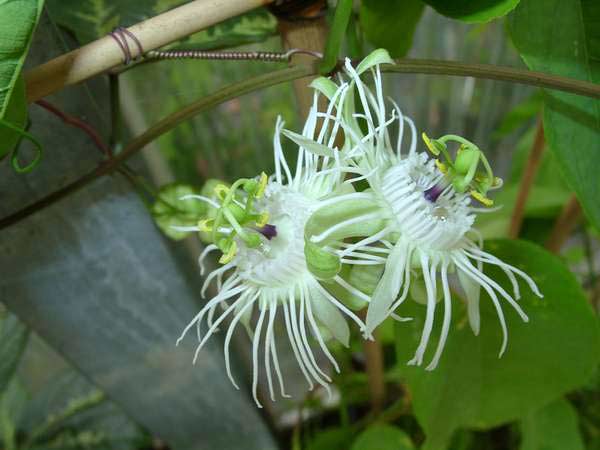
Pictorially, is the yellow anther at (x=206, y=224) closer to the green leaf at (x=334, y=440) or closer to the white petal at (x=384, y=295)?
the white petal at (x=384, y=295)

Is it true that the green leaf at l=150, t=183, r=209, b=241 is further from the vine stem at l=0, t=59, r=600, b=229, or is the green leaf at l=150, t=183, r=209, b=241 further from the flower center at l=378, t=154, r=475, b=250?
the flower center at l=378, t=154, r=475, b=250

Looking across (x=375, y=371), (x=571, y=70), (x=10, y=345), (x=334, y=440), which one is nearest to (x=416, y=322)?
(x=571, y=70)

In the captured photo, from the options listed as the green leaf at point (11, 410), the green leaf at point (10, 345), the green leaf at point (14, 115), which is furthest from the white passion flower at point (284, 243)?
the green leaf at point (11, 410)

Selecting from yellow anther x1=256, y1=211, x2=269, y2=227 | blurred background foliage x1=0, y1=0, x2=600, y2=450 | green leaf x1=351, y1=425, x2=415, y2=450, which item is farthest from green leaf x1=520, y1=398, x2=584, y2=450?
yellow anther x1=256, y1=211, x2=269, y2=227

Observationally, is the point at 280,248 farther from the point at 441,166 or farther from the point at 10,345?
the point at 10,345

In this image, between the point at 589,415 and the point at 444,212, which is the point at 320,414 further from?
the point at 444,212

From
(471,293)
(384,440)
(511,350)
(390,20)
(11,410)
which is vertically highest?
(390,20)

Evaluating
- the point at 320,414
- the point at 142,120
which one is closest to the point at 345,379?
the point at 320,414
